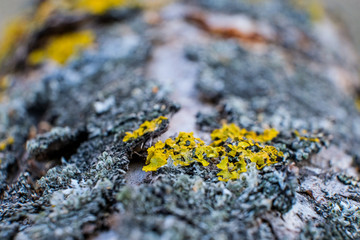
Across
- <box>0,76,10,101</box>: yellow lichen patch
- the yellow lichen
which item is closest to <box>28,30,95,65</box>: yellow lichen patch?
<box>0,76,10,101</box>: yellow lichen patch

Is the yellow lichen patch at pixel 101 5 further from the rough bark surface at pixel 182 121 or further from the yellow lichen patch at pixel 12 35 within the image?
the yellow lichen patch at pixel 12 35

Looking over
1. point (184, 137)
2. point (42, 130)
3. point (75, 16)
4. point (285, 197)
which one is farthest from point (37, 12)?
point (285, 197)

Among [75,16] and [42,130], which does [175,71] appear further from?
[75,16]

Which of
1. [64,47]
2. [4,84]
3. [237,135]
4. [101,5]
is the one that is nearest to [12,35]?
[4,84]

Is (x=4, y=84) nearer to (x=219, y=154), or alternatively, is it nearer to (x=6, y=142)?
(x=6, y=142)

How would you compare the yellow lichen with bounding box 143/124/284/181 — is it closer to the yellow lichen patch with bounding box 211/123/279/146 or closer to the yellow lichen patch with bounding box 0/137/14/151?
the yellow lichen patch with bounding box 211/123/279/146
